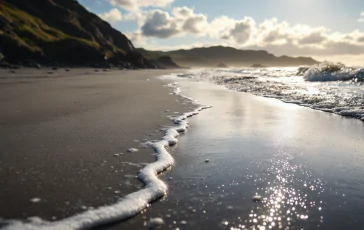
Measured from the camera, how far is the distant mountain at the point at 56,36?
51938 millimetres

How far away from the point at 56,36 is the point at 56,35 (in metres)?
1.06

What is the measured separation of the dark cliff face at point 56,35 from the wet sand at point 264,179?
48.0 m

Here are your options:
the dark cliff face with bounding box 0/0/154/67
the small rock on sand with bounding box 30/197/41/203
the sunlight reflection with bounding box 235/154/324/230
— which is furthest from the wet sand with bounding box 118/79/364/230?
the dark cliff face with bounding box 0/0/154/67

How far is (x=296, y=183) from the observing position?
4352 millimetres

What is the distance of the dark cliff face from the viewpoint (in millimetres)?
52812

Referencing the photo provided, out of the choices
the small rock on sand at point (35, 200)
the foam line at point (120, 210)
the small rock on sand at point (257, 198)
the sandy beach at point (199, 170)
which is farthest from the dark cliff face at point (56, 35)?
the small rock on sand at point (257, 198)

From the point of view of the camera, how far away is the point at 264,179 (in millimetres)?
4492

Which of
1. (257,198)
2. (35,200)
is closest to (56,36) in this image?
(35,200)

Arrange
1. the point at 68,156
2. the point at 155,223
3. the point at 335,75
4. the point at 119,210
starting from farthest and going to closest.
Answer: the point at 335,75
the point at 68,156
the point at 119,210
the point at 155,223

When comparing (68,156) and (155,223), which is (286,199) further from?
(68,156)

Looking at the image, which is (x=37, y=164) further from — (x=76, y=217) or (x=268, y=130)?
(x=268, y=130)

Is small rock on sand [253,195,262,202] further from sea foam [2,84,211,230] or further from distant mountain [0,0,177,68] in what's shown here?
distant mountain [0,0,177,68]

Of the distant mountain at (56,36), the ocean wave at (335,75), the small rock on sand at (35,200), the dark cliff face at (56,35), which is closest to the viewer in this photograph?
the small rock on sand at (35,200)

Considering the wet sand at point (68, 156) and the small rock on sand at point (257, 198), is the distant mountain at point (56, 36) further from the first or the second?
the small rock on sand at point (257, 198)
